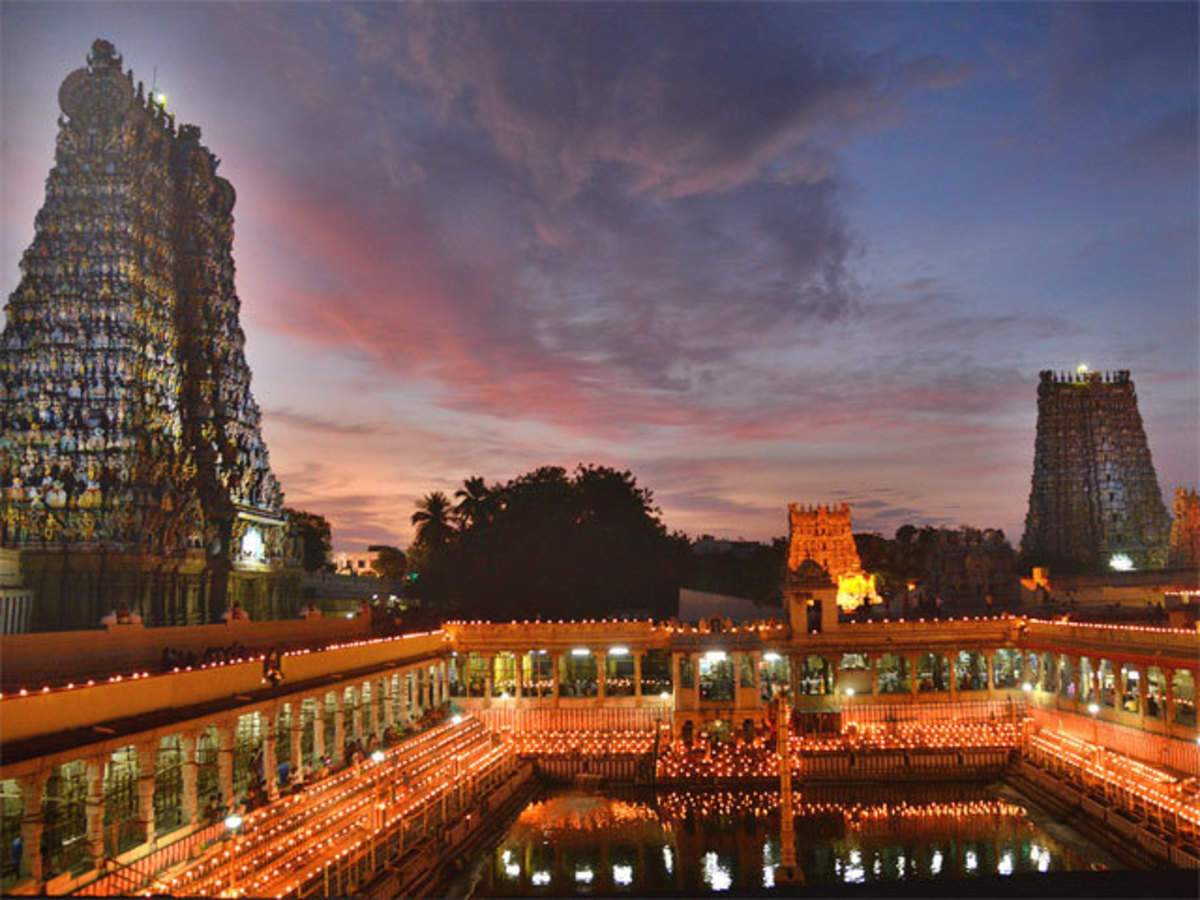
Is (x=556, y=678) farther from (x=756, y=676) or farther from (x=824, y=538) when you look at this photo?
(x=824, y=538)

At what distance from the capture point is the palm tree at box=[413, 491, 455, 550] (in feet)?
252

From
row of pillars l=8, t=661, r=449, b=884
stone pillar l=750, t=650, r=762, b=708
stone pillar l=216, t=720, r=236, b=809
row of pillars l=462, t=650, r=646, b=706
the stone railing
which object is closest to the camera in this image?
row of pillars l=8, t=661, r=449, b=884

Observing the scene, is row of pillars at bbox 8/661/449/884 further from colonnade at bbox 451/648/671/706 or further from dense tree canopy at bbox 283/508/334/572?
dense tree canopy at bbox 283/508/334/572

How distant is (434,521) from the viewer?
77625 mm

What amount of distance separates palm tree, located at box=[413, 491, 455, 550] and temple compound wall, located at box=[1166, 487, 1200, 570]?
163ft

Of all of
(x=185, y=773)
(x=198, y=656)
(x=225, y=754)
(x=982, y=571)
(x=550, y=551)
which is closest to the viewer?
(x=185, y=773)

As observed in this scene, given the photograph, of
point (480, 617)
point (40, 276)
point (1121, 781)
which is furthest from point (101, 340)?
point (1121, 781)

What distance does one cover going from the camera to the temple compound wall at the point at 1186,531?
60.2m

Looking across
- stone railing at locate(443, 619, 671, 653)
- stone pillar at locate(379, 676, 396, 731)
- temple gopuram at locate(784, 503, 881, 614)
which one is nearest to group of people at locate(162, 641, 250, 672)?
stone pillar at locate(379, 676, 396, 731)

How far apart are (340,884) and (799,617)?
2460 centimetres

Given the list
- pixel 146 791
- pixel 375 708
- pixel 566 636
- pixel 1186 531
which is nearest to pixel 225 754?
pixel 146 791

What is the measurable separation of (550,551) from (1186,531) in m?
39.8

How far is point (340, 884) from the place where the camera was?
696 inches

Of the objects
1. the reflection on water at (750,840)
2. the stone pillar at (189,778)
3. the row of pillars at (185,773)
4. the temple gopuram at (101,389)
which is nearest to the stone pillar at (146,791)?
the row of pillars at (185,773)
